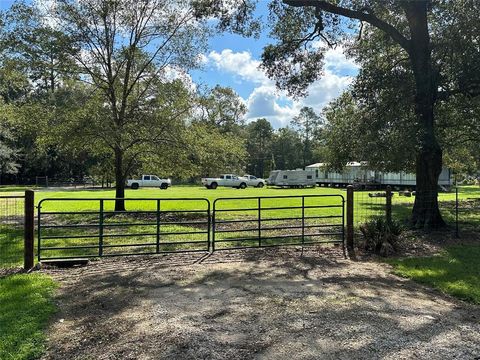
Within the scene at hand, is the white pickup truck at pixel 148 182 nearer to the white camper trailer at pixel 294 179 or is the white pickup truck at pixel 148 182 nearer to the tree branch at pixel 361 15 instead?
Answer: the white camper trailer at pixel 294 179

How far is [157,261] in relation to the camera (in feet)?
27.3

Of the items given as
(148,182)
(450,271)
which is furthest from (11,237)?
(148,182)

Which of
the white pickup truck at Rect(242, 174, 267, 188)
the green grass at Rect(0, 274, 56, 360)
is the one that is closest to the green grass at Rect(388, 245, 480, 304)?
the green grass at Rect(0, 274, 56, 360)

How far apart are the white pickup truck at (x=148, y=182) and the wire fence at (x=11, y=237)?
27383 mm

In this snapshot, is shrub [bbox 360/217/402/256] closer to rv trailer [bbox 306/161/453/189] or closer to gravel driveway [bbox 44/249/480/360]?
gravel driveway [bbox 44/249/480/360]

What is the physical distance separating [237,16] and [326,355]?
1295 centimetres

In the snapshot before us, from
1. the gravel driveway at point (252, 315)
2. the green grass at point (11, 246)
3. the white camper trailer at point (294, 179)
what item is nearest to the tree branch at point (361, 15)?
the gravel driveway at point (252, 315)

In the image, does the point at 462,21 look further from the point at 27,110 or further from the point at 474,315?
the point at 27,110

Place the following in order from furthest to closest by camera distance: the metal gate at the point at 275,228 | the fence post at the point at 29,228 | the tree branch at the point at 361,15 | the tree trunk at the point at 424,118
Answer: the tree branch at the point at 361,15 < the tree trunk at the point at 424,118 < the metal gate at the point at 275,228 < the fence post at the point at 29,228

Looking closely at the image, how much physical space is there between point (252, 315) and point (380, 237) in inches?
209

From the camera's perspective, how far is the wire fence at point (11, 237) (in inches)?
324

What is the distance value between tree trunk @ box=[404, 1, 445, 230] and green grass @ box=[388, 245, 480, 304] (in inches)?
123

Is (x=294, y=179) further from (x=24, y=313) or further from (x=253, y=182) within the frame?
(x=24, y=313)

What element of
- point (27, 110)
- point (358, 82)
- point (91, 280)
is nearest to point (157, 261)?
point (91, 280)
